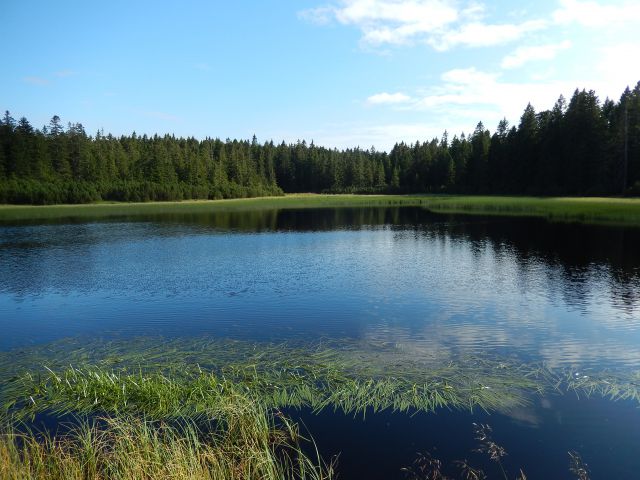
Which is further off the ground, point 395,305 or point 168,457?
point 168,457

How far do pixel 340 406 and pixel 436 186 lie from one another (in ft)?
434

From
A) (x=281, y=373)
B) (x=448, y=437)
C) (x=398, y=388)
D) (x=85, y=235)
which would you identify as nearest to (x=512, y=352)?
(x=398, y=388)

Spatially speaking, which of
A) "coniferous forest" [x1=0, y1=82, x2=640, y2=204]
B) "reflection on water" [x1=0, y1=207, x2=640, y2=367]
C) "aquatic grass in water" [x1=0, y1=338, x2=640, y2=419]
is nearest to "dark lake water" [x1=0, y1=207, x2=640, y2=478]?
"reflection on water" [x1=0, y1=207, x2=640, y2=367]

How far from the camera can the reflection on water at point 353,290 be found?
1578 centimetres

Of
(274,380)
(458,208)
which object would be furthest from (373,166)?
(274,380)

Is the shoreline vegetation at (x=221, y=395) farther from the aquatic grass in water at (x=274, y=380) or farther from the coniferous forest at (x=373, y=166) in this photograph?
the coniferous forest at (x=373, y=166)

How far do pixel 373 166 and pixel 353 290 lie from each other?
137169 millimetres

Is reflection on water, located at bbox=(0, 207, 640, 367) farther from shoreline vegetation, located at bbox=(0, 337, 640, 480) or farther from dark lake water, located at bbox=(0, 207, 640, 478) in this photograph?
shoreline vegetation, located at bbox=(0, 337, 640, 480)

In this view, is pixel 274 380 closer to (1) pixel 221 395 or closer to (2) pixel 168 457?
(1) pixel 221 395

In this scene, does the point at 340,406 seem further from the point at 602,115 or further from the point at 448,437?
the point at 602,115

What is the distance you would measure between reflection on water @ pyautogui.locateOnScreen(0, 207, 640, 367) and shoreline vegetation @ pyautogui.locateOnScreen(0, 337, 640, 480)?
159cm

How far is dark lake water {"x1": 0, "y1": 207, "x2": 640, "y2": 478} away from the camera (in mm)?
9234

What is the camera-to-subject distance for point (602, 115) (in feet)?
278

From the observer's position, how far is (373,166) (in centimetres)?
15562
